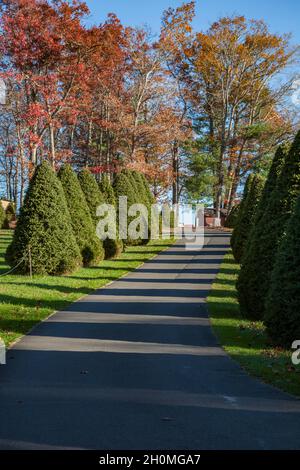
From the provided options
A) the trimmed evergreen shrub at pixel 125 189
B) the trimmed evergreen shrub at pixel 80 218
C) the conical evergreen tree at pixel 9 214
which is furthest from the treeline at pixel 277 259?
the conical evergreen tree at pixel 9 214

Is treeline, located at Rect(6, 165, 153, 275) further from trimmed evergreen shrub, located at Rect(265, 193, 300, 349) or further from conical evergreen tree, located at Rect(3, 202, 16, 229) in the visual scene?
conical evergreen tree, located at Rect(3, 202, 16, 229)

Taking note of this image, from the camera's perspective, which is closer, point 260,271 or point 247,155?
point 260,271

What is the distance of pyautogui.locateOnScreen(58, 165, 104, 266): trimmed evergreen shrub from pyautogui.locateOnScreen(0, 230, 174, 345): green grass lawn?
2.69ft

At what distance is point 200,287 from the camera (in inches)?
894

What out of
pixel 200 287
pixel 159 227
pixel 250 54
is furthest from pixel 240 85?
pixel 200 287

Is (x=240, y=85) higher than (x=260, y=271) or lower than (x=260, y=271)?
higher

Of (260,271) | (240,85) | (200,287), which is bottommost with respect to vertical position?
→ (200,287)

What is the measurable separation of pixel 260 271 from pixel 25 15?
31938 mm

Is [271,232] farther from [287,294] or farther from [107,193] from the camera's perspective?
[107,193]

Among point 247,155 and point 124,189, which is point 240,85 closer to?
point 247,155

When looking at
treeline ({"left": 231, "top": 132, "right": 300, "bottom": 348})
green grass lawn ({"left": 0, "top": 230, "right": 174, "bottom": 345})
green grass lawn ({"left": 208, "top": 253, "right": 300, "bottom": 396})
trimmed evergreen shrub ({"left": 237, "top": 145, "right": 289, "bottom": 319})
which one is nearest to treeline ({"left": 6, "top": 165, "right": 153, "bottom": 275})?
green grass lawn ({"left": 0, "top": 230, "right": 174, "bottom": 345})

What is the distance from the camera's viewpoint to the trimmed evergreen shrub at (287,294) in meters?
11.0

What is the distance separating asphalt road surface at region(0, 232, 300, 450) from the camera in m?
5.93

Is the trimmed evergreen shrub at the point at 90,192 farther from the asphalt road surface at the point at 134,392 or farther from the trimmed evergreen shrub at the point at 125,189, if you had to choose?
the asphalt road surface at the point at 134,392
